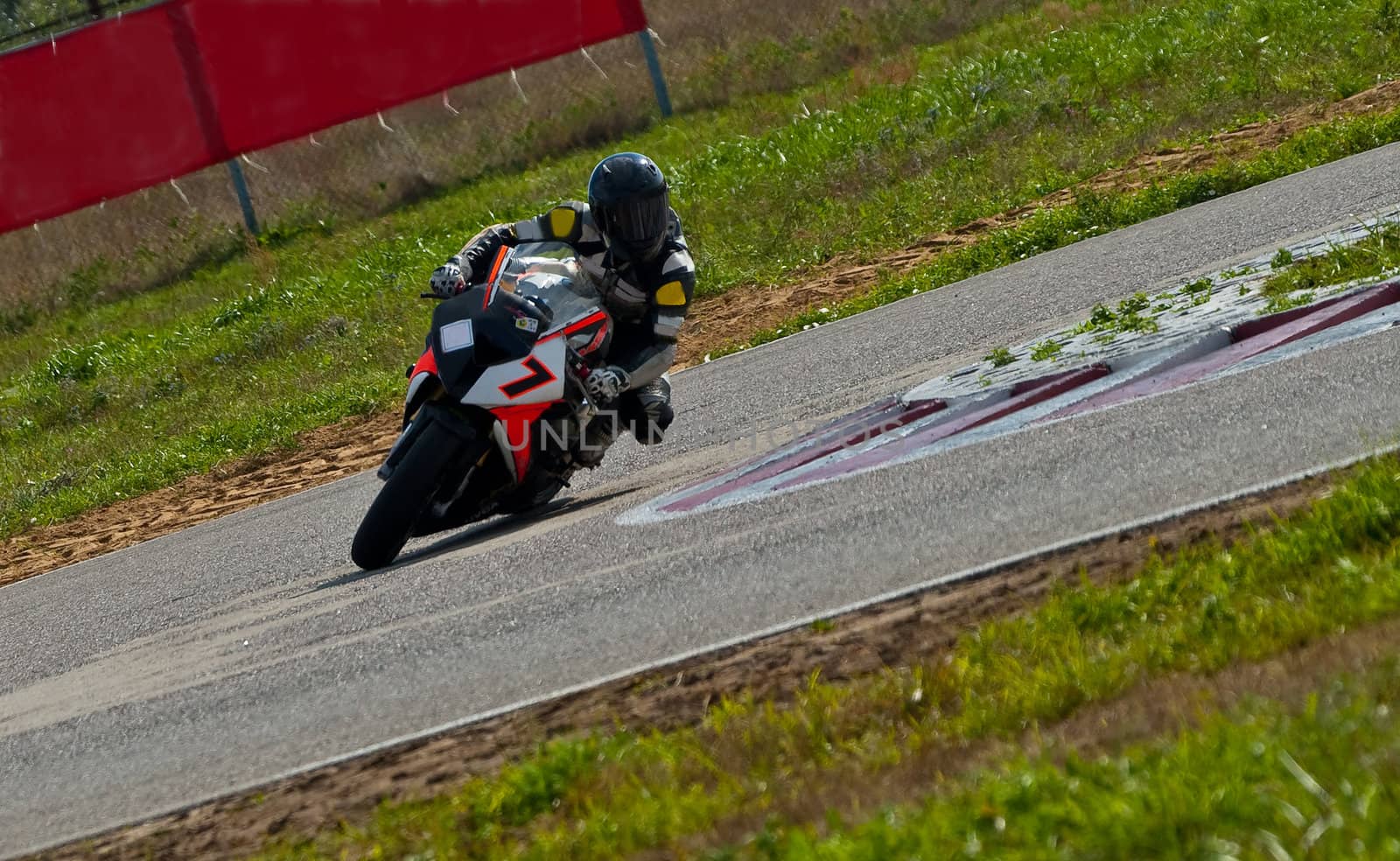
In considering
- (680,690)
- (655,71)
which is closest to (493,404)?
(680,690)

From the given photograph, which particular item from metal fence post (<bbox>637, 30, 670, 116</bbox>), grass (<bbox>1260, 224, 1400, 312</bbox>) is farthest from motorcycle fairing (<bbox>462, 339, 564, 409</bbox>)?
metal fence post (<bbox>637, 30, 670, 116</bbox>)

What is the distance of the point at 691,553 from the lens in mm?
6035

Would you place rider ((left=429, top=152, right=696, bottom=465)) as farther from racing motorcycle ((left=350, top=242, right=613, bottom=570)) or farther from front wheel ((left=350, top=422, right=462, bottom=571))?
front wheel ((left=350, top=422, right=462, bottom=571))

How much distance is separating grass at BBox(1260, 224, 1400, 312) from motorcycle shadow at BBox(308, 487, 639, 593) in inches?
123

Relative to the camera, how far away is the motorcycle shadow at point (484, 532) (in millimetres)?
7207

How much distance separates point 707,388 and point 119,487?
16.2 ft

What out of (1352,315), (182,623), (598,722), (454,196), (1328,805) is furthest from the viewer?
(454,196)

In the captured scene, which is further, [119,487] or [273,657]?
[119,487]

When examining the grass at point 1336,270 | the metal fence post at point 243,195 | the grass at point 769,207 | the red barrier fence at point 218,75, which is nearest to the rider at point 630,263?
the grass at point 1336,270

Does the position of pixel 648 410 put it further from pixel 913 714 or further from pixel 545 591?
pixel 913 714

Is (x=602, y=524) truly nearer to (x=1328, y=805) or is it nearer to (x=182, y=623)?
(x=182, y=623)

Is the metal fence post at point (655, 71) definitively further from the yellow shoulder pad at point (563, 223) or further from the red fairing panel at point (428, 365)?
the red fairing panel at point (428, 365)

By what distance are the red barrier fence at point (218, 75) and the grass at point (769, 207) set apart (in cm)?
138

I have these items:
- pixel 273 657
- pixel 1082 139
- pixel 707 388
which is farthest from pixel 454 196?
pixel 273 657
